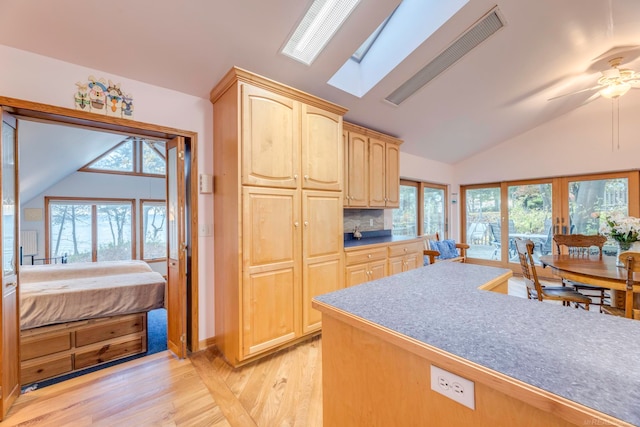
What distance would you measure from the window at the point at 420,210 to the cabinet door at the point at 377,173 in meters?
1.05

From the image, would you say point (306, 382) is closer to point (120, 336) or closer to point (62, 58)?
point (120, 336)

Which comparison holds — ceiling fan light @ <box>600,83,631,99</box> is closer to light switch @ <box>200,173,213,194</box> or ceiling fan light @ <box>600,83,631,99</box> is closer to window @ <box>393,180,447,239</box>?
window @ <box>393,180,447,239</box>

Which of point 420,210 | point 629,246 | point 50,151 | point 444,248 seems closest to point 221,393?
point 629,246

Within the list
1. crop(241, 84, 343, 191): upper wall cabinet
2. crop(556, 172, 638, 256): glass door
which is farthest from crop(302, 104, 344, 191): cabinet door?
crop(556, 172, 638, 256): glass door

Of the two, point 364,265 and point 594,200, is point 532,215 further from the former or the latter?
point 364,265

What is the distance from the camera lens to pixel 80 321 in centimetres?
238

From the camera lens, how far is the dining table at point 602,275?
1.99 metres

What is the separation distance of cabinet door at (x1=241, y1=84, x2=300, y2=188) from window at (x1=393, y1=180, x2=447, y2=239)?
2745 millimetres

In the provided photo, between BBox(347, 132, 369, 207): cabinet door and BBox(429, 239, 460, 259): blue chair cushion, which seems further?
A: BBox(429, 239, 460, 259): blue chair cushion

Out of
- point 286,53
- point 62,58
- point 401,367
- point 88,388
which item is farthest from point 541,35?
point 88,388

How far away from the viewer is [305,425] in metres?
1.57

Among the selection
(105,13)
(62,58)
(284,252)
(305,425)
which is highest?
(105,13)

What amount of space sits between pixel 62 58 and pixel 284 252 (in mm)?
2060

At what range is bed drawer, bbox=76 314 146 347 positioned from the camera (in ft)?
7.71
